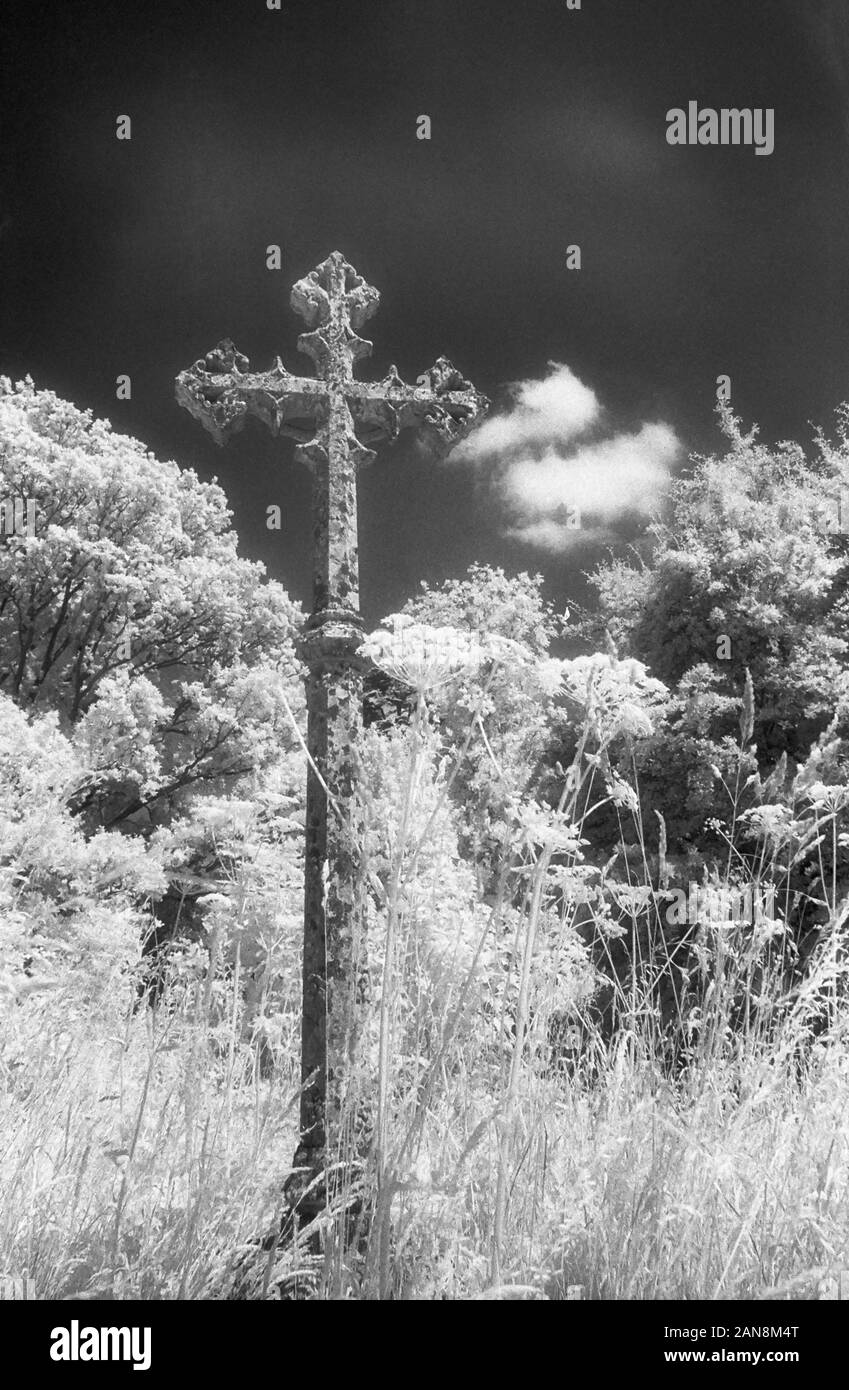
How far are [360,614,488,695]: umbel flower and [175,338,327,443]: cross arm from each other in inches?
25.3

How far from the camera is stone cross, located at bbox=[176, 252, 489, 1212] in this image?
1618mm

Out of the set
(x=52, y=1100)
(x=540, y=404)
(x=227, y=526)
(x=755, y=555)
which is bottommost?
(x=52, y=1100)

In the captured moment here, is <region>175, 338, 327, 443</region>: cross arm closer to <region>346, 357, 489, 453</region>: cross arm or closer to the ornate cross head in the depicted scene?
the ornate cross head

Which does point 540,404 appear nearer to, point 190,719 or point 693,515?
point 693,515

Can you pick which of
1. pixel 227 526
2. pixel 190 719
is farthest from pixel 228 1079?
pixel 227 526

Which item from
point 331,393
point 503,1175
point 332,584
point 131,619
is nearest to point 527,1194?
point 503,1175

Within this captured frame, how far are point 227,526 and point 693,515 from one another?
536 centimetres

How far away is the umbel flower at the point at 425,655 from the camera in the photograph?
4.70 ft

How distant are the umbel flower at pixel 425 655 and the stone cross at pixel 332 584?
0.66 ft

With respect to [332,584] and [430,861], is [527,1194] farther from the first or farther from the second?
[430,861]

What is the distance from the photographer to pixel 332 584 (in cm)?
191

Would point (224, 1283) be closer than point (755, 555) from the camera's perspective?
Yes

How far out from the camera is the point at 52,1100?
1.72m

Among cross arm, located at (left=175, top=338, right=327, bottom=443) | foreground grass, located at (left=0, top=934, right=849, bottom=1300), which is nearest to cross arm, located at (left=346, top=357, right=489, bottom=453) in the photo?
cross arm, located at (left=175, top=338, right=327, bottom=443)
